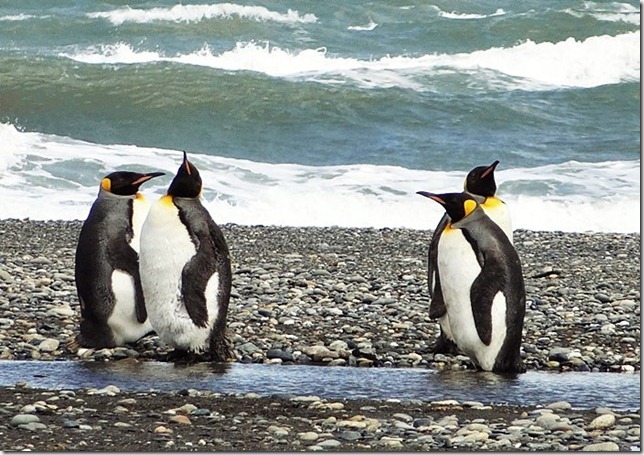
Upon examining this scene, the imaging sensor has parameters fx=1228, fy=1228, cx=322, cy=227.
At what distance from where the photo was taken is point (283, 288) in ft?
24.1

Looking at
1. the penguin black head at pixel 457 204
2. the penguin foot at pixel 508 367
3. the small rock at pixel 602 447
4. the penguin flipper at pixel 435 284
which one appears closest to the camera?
the small rock at pixel 602 447

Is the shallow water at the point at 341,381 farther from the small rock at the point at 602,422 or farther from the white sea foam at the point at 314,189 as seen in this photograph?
the white sea foam at the point at 314,189

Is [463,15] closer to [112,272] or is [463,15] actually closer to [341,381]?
[112,272]

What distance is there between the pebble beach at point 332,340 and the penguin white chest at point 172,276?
21cm

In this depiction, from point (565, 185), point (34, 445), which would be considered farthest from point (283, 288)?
point (565, 185)

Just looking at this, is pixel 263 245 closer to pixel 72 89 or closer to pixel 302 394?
pixel 302 394

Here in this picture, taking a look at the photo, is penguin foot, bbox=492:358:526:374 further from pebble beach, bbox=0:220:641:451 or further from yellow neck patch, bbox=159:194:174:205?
yellow neck patch, bbox=159:194:174:205

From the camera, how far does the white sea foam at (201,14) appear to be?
2559 centimetres

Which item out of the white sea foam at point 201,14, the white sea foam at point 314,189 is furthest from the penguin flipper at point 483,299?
the white sea foam at point 201,14

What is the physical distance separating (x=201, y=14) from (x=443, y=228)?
20.7m

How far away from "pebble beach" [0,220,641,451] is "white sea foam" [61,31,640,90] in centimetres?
1141

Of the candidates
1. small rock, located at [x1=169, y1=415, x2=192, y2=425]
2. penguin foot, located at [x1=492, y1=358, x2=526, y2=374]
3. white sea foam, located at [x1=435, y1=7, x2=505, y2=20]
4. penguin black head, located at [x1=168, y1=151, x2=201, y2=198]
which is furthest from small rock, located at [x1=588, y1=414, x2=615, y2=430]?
white sea foam, located at [x1=435, y1=7, x2=505, y2=20]

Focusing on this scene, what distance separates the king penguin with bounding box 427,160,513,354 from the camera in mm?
5762

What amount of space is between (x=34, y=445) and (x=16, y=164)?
33.2 ft
